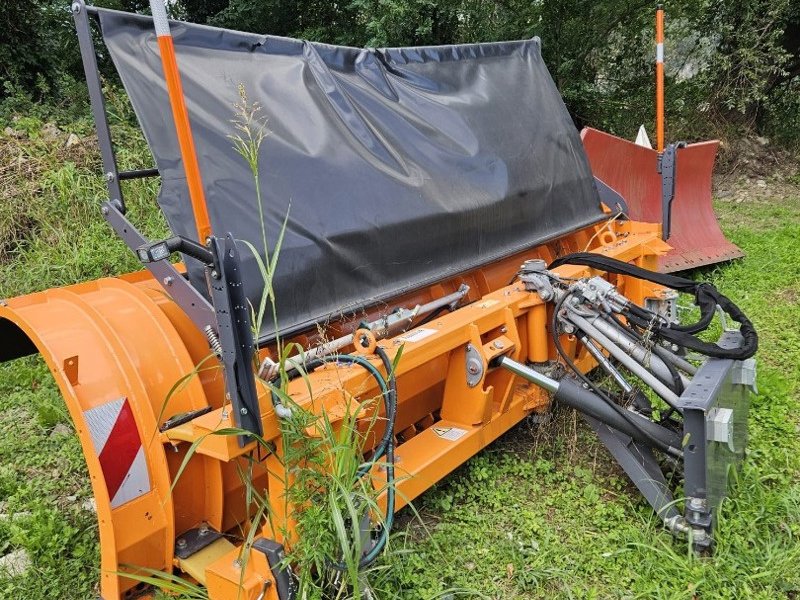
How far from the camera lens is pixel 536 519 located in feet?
8.63

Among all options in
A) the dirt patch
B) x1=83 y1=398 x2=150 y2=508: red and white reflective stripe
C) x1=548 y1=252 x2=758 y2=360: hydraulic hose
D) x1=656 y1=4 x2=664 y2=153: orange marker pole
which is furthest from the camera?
the dirt patch

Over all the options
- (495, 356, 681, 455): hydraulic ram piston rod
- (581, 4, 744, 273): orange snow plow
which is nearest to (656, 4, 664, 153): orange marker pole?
(581, 4, 744, 273): orange snow plow

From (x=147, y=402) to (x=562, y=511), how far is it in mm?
1715

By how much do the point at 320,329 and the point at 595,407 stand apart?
1.13m

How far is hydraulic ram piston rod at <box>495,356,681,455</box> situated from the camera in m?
2.45

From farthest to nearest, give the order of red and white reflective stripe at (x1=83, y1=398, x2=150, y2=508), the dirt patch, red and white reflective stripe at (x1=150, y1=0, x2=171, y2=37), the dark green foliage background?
the dirt patch < the dark green foliage background < red and white reflective stripe at (x1=83, y1=398, x2=150, y2=508) < red and white reflective stripe at (x1=150, y1=0, x2=171, y2=37)

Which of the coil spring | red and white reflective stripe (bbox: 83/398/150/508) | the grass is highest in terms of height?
the coil spring

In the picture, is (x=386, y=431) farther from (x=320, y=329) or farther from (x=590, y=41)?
(x=590, y=41)

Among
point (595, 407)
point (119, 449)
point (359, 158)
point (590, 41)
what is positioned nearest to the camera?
point (119, 449)

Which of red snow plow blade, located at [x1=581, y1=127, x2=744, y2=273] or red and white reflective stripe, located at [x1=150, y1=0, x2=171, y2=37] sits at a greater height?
red and white reflective stripe, located at [x1=150, y1=0, x2=171, y2=37]

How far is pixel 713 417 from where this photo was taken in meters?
2.17

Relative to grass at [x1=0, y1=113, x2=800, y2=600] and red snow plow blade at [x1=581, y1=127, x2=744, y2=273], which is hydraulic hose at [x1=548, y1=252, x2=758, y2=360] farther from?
red snow plow blade at [x1=581, y1=127, x2=744, y2=273]

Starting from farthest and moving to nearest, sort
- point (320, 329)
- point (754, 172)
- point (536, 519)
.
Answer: point (754, 172)
point (536, 519)
point (320, 329)

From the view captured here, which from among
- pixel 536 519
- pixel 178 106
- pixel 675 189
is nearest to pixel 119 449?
pixel 178 106
